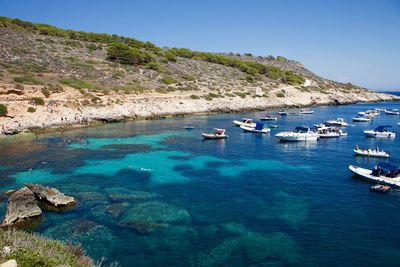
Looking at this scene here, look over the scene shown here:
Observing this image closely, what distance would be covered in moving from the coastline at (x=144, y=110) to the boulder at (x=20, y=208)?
3559 cm

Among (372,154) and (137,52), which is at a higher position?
(137,52)

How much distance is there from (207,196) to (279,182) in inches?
338

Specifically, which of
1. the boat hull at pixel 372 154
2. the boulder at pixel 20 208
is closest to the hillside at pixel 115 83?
the boulder at pixel 20 208

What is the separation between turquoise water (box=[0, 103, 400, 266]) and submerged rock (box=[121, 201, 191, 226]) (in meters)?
0.08

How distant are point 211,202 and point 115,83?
6665 centimetres

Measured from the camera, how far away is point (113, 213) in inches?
1062

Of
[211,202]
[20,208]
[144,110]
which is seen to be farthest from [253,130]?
[20,208]

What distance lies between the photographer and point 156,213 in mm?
27219

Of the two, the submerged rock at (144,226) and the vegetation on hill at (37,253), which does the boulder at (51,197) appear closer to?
the submerged rock at (144,226)

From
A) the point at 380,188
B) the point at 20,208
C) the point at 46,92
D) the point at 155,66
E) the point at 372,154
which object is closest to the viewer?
the point at 20,208

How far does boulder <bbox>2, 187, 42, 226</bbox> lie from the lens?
83.0 ft

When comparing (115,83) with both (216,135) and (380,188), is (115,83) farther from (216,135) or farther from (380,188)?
(380,188)

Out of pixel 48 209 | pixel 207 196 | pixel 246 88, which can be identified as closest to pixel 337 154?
pixel 207 196

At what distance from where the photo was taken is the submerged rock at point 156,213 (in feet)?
85.3
